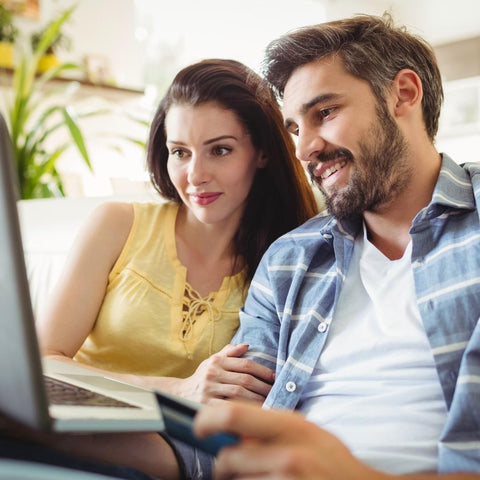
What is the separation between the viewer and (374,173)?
1173 millimetres

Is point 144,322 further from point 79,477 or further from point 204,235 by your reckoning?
point 79,477

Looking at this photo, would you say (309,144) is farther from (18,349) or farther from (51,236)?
(51,236)

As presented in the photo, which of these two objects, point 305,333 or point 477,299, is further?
point 305,333

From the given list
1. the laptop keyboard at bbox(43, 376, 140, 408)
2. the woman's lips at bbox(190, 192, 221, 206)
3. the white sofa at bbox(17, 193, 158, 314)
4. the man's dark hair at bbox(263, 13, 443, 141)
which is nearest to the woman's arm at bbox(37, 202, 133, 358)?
the woman's lips at bbox(190, 192, 221, 206)

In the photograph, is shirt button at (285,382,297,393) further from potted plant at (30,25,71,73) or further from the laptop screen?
potted plant at (30,25,71,73)

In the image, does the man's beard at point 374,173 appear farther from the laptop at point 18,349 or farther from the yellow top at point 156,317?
the laptop at point 18,349

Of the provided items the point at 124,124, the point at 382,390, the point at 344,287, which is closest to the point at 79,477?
the point at 382,390

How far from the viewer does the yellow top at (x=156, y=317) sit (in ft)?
4.65

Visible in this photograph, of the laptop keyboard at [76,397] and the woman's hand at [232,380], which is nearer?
the laptop keyboard at [76,397]

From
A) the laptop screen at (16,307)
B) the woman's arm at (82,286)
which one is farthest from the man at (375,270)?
the laptop screen at (16,307)

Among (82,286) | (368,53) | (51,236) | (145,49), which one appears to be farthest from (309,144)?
(145,49)

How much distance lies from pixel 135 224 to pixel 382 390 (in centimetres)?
80

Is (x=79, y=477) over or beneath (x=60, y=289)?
beneath

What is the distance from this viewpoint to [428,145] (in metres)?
1.27
